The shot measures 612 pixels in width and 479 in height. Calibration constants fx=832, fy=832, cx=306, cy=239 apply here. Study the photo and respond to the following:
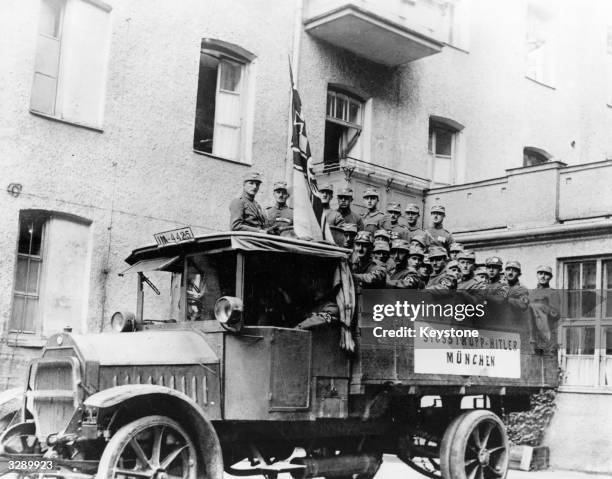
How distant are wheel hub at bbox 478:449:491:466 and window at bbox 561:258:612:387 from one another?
350 cm

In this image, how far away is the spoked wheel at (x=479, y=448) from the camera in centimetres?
775

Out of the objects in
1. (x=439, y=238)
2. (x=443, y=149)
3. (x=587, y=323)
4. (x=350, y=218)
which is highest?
(x=443, y=149)

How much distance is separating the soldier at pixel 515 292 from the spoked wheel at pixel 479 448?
1.13 metres

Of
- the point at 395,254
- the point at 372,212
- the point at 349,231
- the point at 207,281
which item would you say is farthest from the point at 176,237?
the point at 372,212

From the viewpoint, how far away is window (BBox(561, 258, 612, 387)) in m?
11.1

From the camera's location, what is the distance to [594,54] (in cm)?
1880

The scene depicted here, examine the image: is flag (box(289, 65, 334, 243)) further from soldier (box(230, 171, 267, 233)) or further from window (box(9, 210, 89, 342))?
window (box(9, 210, 89, 342))

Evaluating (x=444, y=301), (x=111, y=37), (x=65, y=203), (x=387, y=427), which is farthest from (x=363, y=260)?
(x=111, y=37)

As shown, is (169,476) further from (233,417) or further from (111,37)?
(111,37)

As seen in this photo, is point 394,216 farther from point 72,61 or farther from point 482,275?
point 72,61

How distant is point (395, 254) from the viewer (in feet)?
28.2

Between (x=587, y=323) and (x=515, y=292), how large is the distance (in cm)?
284

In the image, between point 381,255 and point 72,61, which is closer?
point 381,255

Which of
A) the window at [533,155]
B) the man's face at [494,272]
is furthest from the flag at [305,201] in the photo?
the window at [533,155]
